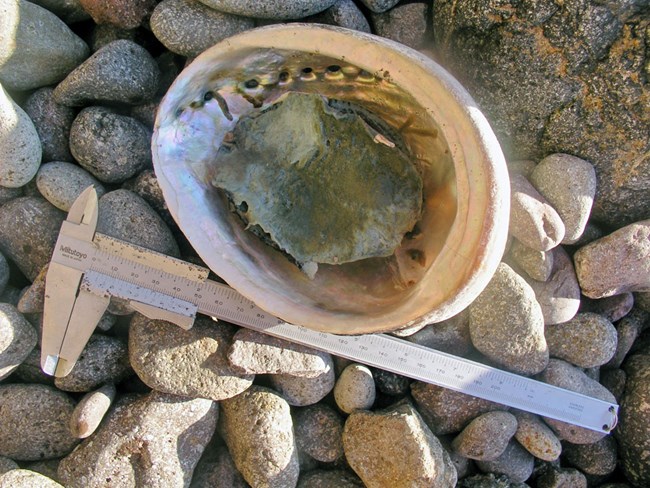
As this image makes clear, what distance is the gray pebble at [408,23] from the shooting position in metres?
1.97

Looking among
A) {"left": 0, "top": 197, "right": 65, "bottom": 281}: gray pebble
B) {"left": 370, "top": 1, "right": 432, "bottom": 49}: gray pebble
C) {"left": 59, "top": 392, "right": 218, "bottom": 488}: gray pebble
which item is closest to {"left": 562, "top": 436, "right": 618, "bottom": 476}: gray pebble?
{"left": 59, "top": 392, "right": 218, "bottom": 488}: gray pebble

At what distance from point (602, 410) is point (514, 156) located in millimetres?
933

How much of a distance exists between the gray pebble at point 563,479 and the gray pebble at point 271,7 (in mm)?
1808

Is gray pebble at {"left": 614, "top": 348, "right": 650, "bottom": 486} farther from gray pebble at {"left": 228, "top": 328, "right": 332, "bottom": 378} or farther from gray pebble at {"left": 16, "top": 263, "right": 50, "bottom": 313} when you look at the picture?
gray pebble at {"left": 16, "top": 263, "right": 50, "bottom": 313}

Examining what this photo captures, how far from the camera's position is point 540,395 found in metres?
1.99

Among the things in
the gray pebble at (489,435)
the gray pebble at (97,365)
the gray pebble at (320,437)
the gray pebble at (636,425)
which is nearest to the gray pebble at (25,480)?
the gray pebble at (97,365)

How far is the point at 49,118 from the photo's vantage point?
6.52 feet

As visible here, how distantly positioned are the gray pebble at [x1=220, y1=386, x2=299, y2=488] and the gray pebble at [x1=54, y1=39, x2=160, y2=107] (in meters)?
1.09

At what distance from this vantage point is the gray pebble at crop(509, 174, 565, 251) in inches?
71.5

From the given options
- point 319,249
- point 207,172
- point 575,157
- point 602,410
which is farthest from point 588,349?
point 207,172

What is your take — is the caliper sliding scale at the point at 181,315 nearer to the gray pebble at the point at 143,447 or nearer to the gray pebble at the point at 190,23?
the gray pebble at the point at 143,447

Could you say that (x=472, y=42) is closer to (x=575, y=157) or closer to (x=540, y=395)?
(x=575, y=157)

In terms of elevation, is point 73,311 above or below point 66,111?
below

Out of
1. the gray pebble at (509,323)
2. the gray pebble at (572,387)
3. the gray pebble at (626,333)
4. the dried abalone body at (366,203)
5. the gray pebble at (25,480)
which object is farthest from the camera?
the gray pebble at (626,333)
